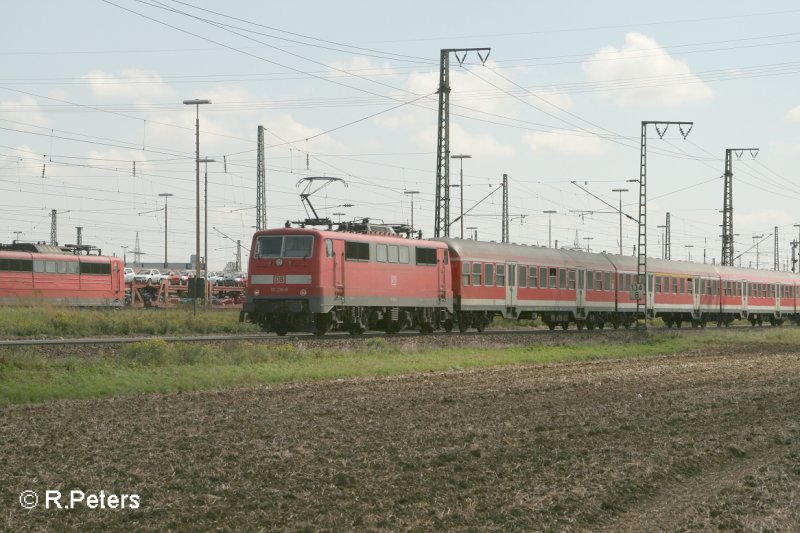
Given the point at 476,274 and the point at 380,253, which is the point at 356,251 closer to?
the point at 380,253

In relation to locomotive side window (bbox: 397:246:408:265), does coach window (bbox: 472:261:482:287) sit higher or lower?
lower

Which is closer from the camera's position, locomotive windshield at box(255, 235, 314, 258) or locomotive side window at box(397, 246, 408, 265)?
locomotive windshield at box(255, 235, 314, 258)

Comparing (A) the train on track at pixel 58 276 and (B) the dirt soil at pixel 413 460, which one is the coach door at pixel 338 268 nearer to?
(B) the dirt soil at pixel 413 460

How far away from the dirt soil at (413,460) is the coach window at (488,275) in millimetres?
23927

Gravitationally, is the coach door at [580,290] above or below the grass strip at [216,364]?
above

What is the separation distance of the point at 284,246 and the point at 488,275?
41.5ft

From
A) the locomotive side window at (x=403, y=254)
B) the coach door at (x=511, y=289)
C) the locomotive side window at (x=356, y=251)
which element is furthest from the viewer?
the coach door at (x=511, y=289)

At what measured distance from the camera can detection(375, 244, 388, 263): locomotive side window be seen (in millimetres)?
40722

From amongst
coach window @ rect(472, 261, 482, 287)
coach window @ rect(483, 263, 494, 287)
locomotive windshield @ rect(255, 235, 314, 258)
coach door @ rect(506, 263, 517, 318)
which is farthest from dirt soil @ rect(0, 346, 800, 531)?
coach door @ rect(506, 263, 517, 318)

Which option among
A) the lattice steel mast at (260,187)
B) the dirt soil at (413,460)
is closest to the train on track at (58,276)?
the lattice steel mast at (260,187)

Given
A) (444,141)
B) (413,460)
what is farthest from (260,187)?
(413,460)

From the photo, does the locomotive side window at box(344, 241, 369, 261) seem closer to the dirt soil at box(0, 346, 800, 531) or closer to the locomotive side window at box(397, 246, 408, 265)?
the locomotive side window at box(397, 246, 408, 265)

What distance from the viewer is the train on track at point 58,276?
63156mm

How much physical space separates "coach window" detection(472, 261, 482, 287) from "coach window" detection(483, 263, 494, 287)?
0.46 meters
